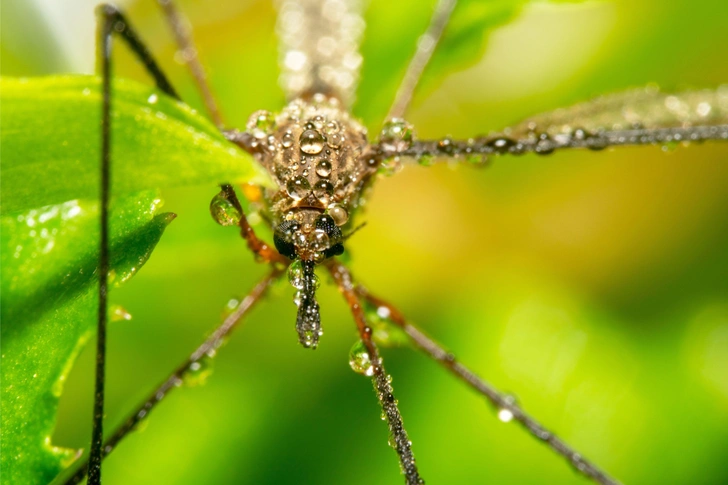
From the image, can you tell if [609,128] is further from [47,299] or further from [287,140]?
[47,299]

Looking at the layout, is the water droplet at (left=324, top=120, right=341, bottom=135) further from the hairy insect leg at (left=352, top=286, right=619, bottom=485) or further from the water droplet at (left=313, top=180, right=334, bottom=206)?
the hairy insect leg at (left=352, top=286, right=619, bottom=485)

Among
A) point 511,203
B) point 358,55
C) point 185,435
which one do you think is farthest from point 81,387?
point 511,203

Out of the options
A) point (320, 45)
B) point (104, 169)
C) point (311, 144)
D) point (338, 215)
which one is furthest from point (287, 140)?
point (320, 45)

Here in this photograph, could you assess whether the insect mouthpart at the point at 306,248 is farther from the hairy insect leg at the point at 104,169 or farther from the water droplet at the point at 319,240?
the hairy insect leg at the point at 104,169

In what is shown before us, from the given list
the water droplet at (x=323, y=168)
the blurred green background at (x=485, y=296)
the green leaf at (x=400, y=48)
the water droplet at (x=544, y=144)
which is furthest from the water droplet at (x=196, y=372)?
the green leaf at (x=400, y=48)

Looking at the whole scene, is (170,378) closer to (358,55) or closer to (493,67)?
(358,55)

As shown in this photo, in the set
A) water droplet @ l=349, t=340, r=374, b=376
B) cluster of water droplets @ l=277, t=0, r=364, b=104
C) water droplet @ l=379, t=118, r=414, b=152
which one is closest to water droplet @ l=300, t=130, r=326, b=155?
water droplet @ l=379, t=118, r=414, b=152
